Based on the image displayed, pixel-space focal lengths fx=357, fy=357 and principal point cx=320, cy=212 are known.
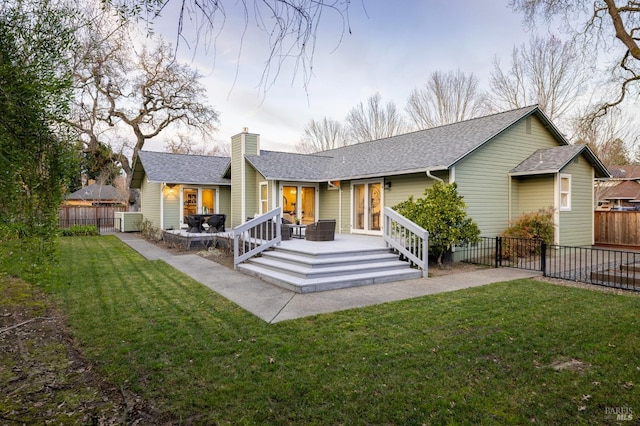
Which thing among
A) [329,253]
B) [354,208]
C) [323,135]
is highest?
[323,135]

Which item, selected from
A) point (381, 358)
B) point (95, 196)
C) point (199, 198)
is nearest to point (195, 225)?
point (199, 198)

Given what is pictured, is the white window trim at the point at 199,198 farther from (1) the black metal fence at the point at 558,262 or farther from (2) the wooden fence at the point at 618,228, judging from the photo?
(2) the wooden fence at the point at 618,228

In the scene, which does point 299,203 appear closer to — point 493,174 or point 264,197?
point 264,197

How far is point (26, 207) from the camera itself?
2777 mm

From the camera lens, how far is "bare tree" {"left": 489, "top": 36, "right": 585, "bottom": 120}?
69.4ft

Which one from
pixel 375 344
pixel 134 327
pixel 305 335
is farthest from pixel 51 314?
pixel 375 344

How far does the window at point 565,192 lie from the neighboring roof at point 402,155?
2.23 meters

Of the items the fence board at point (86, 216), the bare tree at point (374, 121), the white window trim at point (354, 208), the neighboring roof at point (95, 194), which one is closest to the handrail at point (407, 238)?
the white window trim at point (354, 208)

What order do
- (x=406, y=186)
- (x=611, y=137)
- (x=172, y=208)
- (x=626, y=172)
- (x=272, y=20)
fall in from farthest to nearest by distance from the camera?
(x=626, y=172), (x=611, y=137), (x=172, y=208), (x=406, y=186), (x=272, y=20)

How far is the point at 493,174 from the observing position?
1156 cm

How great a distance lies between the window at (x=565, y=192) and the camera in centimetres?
1164

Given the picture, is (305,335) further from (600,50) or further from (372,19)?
(600,50)

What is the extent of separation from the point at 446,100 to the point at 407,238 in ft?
69.5

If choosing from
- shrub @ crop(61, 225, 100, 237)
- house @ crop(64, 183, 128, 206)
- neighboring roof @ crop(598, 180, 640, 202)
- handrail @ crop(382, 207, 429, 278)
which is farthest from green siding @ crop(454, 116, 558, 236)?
house @ crop(64, 183, 128, 206)
